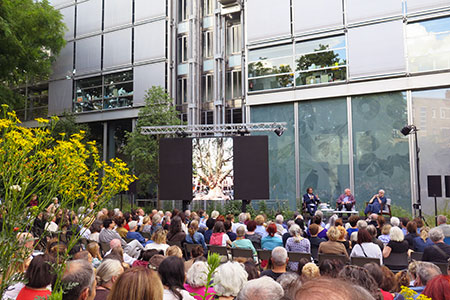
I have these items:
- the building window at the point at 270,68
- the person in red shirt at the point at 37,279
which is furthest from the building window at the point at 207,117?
the person in red shirt at the point at 37,279

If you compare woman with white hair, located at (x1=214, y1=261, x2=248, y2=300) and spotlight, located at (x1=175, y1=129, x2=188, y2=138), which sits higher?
spotlight, located at (x1=175, y1=129, x2=188, y2=138)

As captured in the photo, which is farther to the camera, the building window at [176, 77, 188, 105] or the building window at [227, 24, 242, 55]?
the building window at [176, 77, 188, 105]

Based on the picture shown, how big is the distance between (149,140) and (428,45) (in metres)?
14.2

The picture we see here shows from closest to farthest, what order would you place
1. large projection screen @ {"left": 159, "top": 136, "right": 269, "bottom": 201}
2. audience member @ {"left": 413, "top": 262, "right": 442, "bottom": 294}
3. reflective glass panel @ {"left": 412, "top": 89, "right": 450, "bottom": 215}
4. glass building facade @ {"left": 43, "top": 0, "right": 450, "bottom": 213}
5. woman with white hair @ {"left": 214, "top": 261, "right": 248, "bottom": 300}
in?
1. woman with white hair @ {"left": 214, "top": 261, "right": 248, "bottom": 300}
2. audience member @ {"left": 413, "top": 262, "right": 442, "bottom": 294}
3. large projection screen @ {"left": 159, "top": 136, "right": 269, "bottom": 201}
4. reflective glass panel @ {"left": 412, "top": 89, "right": 450, "bottom": 215}
5. glass building facade @ {"left": 43, "top": 0, "right": 450, "bottom": 213}

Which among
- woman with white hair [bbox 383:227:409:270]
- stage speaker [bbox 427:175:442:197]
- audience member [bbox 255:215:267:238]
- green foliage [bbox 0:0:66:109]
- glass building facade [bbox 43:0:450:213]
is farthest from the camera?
green foliage [bbox 0:0:66:109]

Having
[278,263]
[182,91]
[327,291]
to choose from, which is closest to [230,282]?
[278,263]

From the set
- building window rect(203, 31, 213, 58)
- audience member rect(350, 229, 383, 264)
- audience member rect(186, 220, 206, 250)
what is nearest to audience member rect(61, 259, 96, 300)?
audience member rect(350, 229, 383, 264)

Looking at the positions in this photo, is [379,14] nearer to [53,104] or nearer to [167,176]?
[167,176]

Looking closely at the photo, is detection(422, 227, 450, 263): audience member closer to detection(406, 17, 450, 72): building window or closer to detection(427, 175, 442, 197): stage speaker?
detection(427, 175, 442, 197): stage speaker

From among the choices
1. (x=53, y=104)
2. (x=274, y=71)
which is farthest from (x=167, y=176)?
(x=53, y=104)

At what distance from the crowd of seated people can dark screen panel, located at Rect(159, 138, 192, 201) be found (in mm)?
5746

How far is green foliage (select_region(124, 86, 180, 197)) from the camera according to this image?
2008cm

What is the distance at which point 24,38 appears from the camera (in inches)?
790

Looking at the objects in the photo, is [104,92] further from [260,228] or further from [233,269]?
[233,269]
